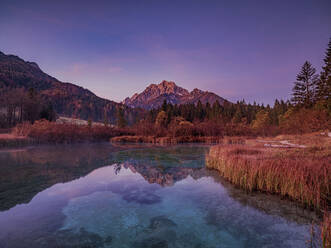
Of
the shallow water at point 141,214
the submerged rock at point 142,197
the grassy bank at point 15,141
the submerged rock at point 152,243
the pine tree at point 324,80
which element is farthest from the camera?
the pine tree at point 324,80

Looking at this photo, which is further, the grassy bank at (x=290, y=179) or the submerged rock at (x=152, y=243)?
the grassy bank at (x=290, y=179)

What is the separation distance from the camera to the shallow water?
466 centimetres

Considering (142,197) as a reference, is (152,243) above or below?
above

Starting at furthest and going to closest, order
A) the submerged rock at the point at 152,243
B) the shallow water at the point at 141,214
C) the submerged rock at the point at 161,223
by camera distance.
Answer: the submerged rock at the point at 161,223 → the shallow water at the point at 141,214 → the submerged rock at the point at 152,243

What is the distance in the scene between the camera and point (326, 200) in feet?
21.4

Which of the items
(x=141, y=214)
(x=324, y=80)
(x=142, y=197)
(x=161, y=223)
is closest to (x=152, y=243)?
(x=161, y=223)

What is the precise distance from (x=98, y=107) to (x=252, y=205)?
5786 inches

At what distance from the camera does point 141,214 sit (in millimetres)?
6211

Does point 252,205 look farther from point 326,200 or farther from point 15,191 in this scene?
point 15,191

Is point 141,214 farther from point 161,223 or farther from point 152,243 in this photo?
point 152,243

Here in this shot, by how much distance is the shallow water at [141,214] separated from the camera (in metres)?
4.66

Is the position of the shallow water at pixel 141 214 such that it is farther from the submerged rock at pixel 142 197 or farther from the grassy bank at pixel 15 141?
the grassy bank at pixel 15 141

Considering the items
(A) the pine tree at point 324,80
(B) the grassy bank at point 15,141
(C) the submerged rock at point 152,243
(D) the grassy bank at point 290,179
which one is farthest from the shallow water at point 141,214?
(A) the pine tree at point 324,80

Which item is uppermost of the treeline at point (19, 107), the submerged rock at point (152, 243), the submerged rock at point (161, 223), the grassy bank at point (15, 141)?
the treeline at point (19, 107)
